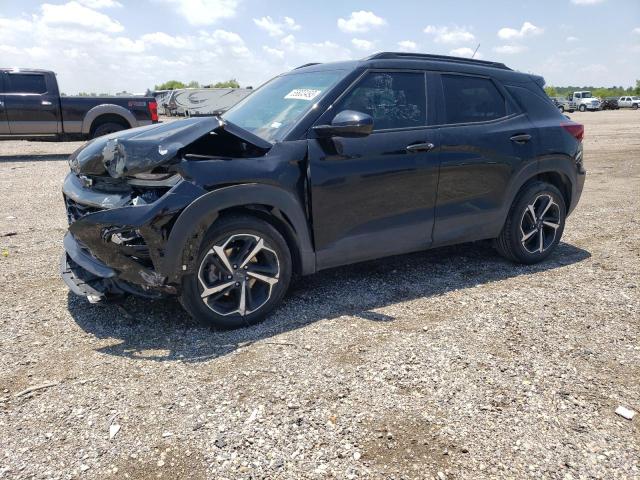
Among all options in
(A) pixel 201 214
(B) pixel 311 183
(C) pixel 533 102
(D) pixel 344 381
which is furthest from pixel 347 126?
(C) pixel 533 102

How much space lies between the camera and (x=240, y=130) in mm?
3498

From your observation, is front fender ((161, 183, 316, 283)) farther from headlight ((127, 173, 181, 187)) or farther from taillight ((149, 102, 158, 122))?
taillight ((149, 102, 158, 122))

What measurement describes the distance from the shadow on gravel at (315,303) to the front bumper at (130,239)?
347 millimetres

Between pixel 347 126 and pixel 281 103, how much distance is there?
0.85 meters

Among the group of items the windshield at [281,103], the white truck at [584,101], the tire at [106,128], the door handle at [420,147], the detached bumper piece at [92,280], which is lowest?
the detached bumper piece at [92,280]

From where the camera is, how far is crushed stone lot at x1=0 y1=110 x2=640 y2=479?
2328mm

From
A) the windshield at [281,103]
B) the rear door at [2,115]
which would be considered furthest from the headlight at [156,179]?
the rear door at [2,115]

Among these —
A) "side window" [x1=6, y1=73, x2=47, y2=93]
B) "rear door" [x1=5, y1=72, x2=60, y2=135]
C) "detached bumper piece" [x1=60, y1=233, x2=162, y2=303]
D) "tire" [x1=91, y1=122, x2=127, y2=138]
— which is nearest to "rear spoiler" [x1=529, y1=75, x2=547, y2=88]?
"detached bumper piece" [x1=60, y1=233, x2=162, y2=303]

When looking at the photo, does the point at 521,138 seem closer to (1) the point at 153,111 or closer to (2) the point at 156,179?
(2) the point at 156,179

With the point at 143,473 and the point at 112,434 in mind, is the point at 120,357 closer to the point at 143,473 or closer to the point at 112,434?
the point at 112,434

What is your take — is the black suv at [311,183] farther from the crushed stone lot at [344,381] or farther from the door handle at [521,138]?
the crushed stone lot at [344,381]

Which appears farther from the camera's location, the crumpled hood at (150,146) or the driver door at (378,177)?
the driver door at (378,177)

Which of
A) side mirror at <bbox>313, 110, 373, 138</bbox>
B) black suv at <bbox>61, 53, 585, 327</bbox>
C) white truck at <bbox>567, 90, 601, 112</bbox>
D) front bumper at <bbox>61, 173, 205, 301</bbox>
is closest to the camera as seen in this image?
front bumper at <bbox>61, 173, 205, 301</bbox>

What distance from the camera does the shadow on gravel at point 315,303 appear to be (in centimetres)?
335
